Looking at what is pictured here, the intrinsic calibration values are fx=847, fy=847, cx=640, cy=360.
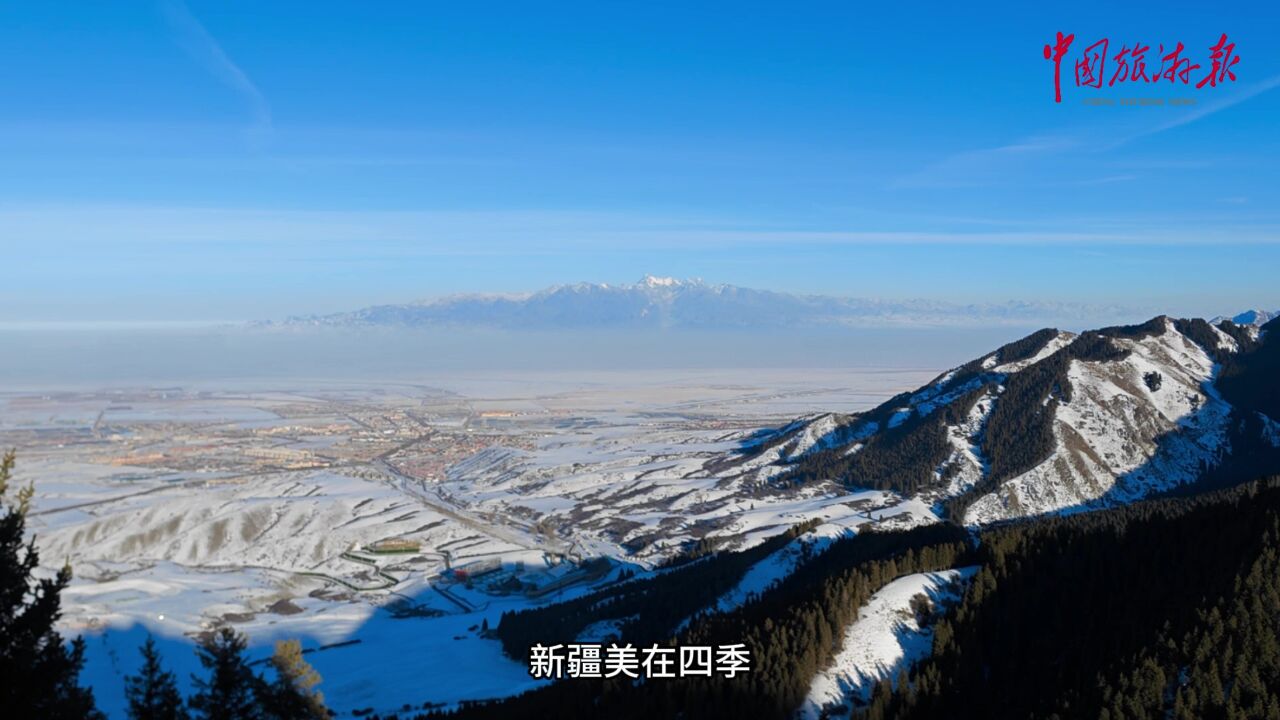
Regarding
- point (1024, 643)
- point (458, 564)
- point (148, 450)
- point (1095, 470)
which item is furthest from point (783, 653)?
point (148, 450)

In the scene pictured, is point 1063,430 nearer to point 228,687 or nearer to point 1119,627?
point 1119,627

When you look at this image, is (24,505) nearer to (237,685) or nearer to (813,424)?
(237,685)

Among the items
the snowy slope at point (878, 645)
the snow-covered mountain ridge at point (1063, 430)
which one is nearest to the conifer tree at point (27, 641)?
the snowy slope at point (878, 645)

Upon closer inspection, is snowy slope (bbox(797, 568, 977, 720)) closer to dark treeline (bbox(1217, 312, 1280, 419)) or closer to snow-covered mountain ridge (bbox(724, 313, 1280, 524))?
snow-covered mountain ridge (bbox(724, 313, 1280, 524))

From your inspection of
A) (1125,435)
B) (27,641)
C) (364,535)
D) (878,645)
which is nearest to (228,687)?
(27,641)

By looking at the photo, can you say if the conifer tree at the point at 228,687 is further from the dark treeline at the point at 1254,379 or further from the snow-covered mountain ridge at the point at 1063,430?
the dark treeline at the point at 1254,379
